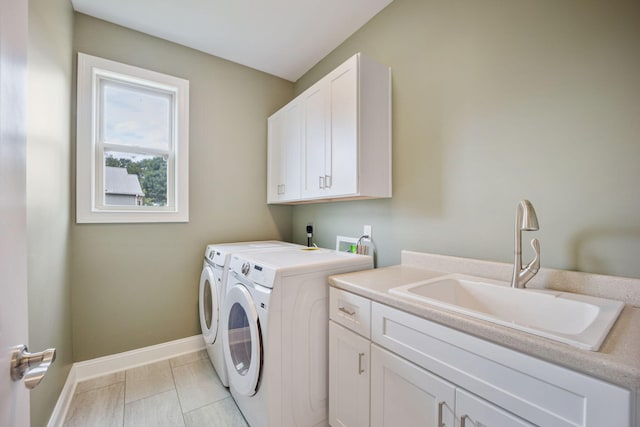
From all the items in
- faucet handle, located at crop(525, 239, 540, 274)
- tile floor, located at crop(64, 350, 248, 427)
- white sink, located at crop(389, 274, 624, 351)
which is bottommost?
tile floor, located at crop(64, 350, 248, 427)

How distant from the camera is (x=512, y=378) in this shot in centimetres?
73

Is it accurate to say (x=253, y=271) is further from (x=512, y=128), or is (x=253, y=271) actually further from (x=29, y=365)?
(x=512, y=128)

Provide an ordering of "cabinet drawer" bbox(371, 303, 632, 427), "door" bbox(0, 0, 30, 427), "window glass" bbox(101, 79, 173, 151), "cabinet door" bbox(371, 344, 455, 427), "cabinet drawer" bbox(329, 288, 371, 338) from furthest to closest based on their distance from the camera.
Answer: "window glass" bbox(101, 79, 173, 151)
"cabinet drawer" bbox(329, 288, 371, 338)
"cabinet door" bbox(371, 344, 455, 427)
"cabinet drawer" bbox(371, 303, 632, 427)
"door" bbox(0, 0, 30, 427)

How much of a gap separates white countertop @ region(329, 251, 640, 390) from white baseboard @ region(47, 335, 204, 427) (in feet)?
5.64

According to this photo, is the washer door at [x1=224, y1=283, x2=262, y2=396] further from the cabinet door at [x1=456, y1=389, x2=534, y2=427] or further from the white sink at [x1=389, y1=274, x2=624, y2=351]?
the cabinet door at [x1=456, y1=389, x2=534, y2=427]

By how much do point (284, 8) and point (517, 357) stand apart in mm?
2326

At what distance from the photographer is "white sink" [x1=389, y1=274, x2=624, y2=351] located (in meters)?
0.72

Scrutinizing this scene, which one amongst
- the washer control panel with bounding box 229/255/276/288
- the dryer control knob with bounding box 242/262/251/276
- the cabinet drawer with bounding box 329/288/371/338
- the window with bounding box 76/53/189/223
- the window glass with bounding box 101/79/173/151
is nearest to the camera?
the cabinet drawer with bounding box 329/288/371/338

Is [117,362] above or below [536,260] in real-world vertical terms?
below

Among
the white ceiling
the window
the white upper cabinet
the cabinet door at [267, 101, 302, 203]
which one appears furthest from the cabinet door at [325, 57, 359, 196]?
the window

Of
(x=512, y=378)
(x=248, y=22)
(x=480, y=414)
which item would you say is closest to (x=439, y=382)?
(x=480, y=414)

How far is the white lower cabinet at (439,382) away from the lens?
63 cm

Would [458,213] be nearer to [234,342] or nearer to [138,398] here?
[234,342]

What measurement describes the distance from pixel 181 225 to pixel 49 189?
0.94 m
